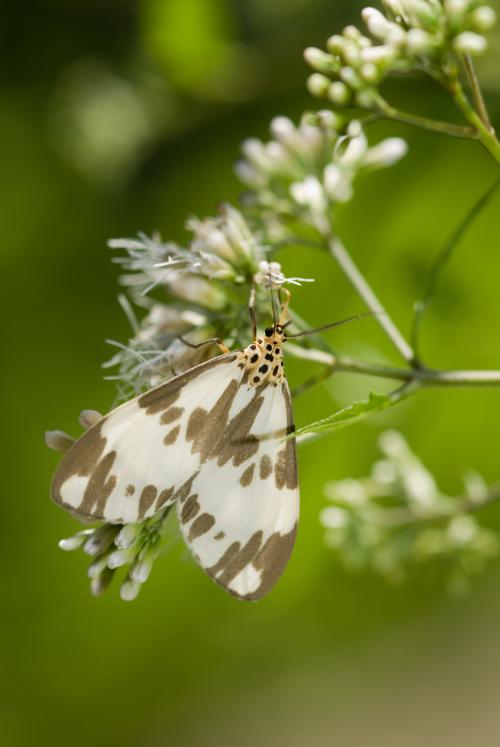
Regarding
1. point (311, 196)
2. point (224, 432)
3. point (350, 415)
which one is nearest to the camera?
point (350, 415)

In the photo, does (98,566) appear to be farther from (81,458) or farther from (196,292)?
(196,292)

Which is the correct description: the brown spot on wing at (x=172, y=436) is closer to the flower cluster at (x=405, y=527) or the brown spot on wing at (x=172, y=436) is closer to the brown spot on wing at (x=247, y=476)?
the brown spot on wing at (x=247, y=476)

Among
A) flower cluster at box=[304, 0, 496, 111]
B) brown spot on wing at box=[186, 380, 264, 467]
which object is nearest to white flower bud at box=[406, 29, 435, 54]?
flower cluster at box=[304, 0, 496, 111]

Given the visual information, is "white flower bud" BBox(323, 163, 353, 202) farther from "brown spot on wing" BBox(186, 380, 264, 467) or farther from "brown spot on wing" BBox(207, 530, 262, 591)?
"brown spot on wing" BBox(207, 530, 262, 591)

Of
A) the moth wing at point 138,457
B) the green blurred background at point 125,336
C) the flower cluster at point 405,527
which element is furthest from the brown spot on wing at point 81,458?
the green blurred background at point 125,336

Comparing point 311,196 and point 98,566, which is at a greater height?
point 311,196

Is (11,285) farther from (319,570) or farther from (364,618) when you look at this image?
(364,618)

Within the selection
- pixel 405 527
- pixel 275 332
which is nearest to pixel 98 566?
pixel 275 332
